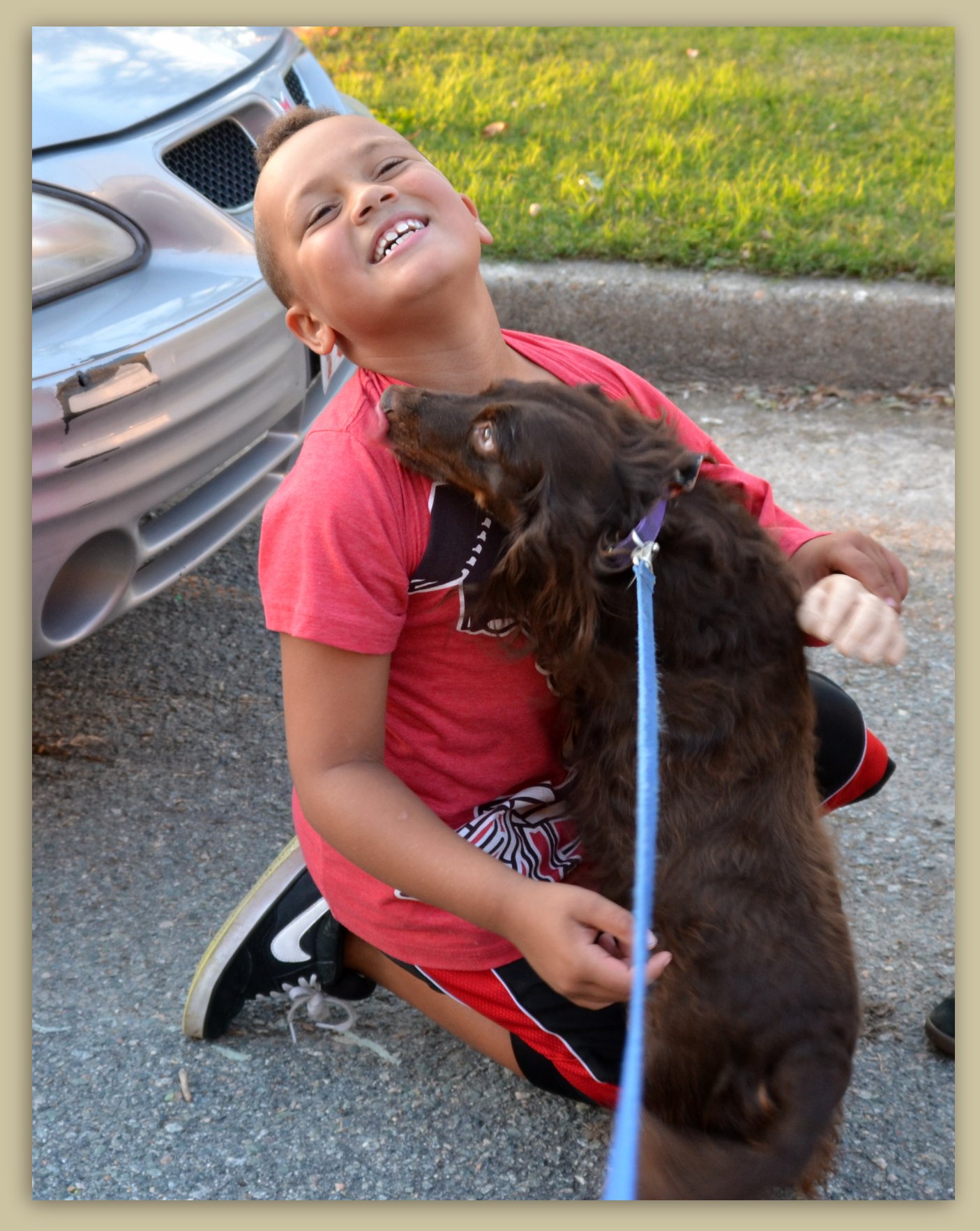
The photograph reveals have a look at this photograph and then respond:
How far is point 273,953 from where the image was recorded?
236cm

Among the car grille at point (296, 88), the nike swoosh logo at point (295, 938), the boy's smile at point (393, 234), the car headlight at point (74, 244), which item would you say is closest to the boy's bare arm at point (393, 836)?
the nike swoosh logo at point (295, 938)

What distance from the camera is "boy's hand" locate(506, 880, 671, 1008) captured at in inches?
65.2

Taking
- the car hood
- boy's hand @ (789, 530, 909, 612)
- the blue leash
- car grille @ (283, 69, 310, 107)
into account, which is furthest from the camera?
car grille @ (283, 69, 310, 107)

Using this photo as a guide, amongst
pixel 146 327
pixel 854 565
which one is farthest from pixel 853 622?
pixel 146 327

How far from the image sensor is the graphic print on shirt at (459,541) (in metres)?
1.86

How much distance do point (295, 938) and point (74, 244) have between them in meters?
1.60

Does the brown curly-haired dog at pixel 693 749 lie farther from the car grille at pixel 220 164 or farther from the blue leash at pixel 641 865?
the car grille at pixel 220 164

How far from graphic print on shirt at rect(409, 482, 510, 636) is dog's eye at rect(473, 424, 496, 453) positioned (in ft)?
0.46

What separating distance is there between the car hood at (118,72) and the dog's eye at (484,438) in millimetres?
1487

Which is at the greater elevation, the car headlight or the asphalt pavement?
the car headlight

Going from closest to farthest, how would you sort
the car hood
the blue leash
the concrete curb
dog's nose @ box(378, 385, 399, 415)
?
the blue leash → dog's nose @ box(378, 385, 399, 415) → the car hood → the concrete curb

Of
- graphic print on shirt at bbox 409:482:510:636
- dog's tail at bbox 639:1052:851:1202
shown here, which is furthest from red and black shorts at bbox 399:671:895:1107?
graphic print on shirt at bbox 409:482:510:636

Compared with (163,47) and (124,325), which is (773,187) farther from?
(124,325)

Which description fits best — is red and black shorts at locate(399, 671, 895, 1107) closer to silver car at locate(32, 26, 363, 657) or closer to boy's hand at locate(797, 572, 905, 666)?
boy's hand at locate(797, 572, 905, 666)
